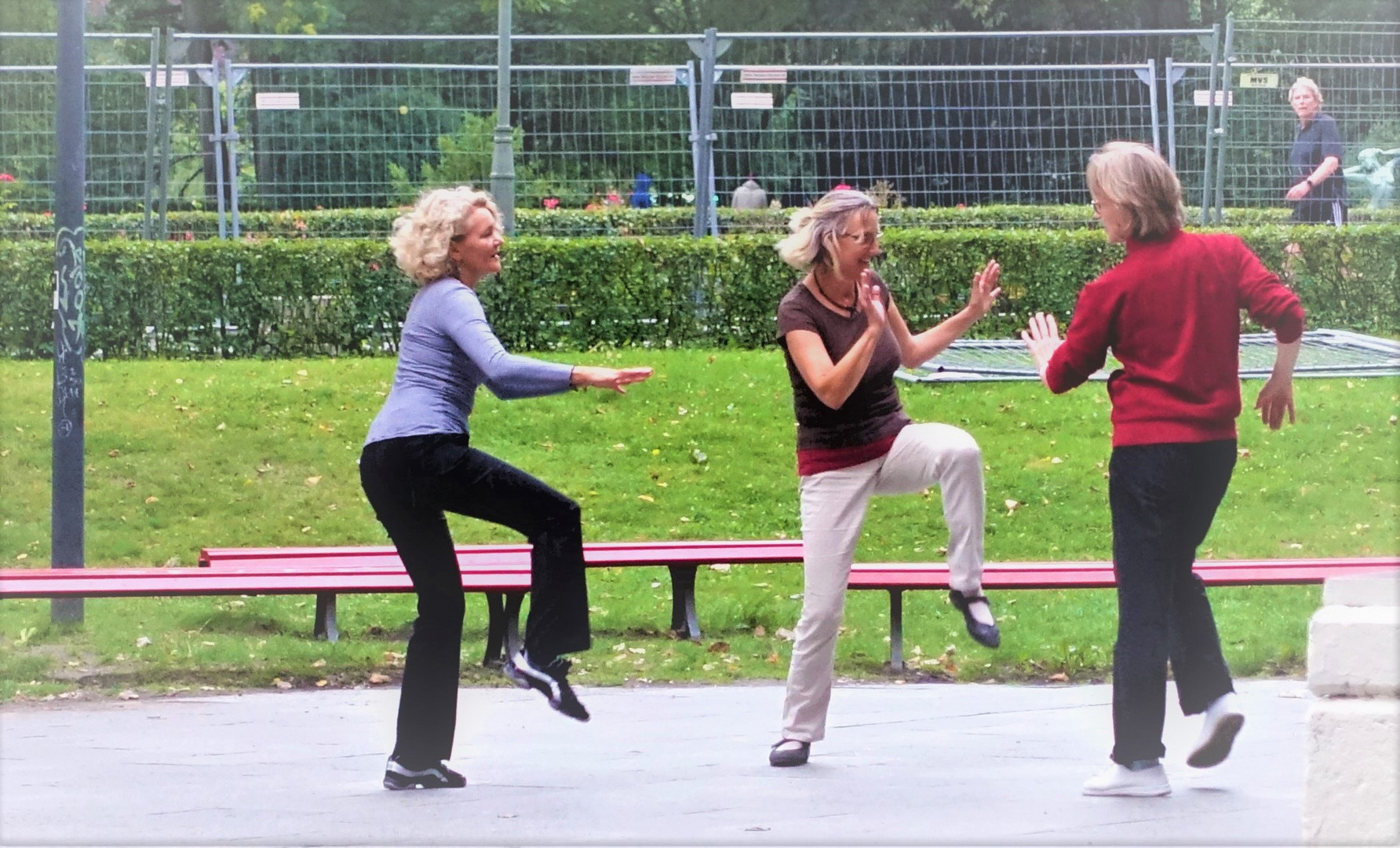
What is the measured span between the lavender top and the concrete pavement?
1.12 metres

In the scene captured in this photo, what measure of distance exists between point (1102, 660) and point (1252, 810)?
2.58 metres

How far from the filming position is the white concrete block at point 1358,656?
2.94m

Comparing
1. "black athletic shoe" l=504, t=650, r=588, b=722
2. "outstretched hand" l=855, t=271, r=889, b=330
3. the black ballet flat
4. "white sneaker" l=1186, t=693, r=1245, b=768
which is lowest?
"white sneaker" l=1186, t=693, r=1245, b=768

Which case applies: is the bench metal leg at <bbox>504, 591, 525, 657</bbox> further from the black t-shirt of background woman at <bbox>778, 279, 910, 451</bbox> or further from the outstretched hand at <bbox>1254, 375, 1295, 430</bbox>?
the outstretched hand at <bbox>1254, 375, 1295, 430</bbox>

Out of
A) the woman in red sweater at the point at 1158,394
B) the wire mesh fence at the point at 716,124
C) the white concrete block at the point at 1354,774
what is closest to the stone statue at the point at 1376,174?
the wire mesh fence at the point at 716,124

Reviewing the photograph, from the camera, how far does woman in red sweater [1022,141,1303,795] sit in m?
4.93

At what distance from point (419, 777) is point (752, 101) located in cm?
934

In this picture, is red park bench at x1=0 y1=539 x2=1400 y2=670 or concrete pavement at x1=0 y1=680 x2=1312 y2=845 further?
red park bench at x1=0 y1=539 x2=1400 y2=670

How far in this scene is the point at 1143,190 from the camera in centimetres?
493

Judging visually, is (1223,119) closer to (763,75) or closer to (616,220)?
(763,75)

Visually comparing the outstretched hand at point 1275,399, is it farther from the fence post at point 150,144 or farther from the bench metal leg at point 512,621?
the fence post at point 150,144

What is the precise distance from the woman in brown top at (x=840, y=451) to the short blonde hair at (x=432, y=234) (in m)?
1.02

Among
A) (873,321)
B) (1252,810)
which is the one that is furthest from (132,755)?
(1252,810)

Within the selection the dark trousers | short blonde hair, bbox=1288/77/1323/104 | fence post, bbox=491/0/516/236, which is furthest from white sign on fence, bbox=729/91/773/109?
the dark trousers
